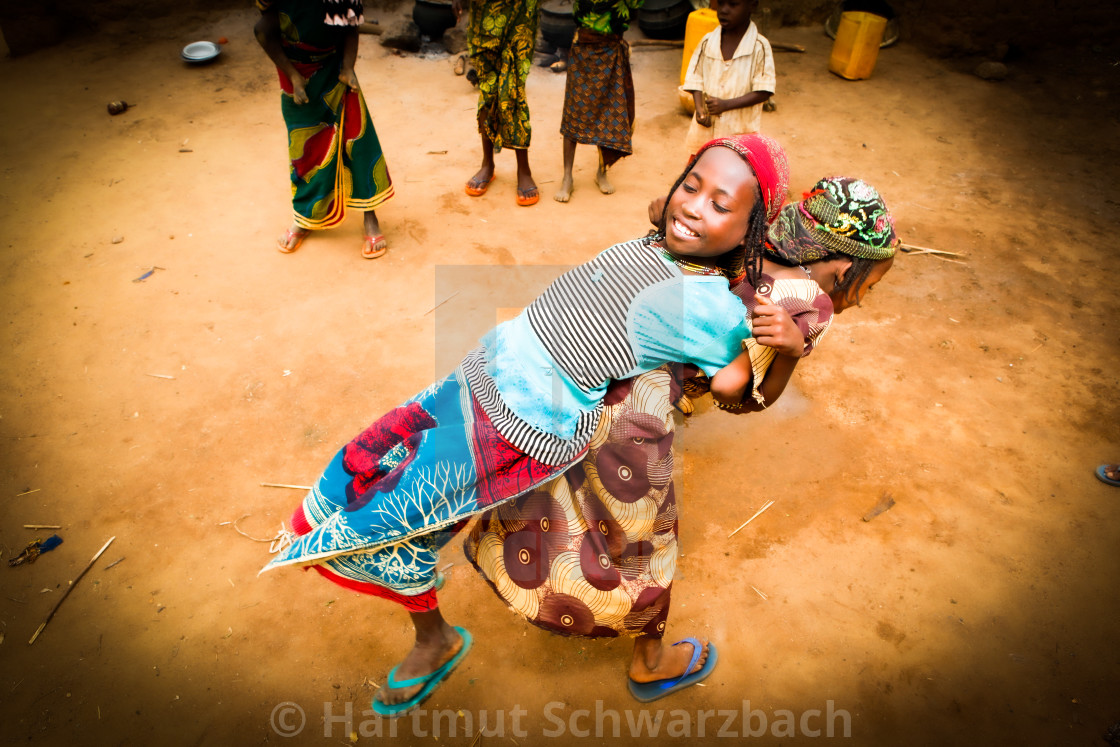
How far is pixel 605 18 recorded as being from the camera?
4047 millimetres

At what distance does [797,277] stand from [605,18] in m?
3.07

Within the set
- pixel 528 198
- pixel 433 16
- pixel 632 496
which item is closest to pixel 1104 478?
pixel 632 496

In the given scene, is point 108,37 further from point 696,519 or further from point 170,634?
point 696,519

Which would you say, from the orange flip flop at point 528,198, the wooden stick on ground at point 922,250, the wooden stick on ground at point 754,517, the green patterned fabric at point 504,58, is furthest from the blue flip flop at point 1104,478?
the green patterned fabric at point 504,58

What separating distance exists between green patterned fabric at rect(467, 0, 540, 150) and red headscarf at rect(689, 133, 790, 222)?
2.98 m

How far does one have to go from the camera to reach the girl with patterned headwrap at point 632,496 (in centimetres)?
165

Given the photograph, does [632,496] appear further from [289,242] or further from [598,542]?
[289,242]

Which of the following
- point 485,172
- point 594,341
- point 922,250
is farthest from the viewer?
point 485,172

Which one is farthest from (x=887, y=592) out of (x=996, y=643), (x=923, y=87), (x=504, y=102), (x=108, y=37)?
(x=108, y=37)

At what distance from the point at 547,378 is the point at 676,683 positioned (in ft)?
4.15

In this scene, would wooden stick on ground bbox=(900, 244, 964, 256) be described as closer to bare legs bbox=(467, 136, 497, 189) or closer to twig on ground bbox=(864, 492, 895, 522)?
twig on ground bbox=(864, 492, 895, 522)

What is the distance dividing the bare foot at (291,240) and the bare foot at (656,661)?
3247 millimetres

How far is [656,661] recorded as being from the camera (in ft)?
6.67

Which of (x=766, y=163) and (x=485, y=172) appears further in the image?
(x=485, y=172)
